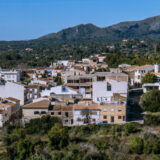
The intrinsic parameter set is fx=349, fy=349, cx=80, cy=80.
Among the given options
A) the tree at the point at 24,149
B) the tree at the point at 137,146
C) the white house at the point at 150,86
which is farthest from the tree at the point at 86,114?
the white house at the point at 150,86

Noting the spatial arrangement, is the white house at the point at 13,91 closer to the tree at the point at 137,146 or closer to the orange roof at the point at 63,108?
the orange roof at the point at 63,108

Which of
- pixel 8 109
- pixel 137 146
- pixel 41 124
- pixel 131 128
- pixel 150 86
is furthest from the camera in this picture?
pixel 150 86

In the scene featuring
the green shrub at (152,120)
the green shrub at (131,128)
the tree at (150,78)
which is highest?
the tree at (150,78)

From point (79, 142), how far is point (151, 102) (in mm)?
9129

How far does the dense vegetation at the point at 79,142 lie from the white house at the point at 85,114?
1450 mm

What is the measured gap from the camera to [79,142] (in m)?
28.2

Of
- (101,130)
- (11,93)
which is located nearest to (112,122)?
(101,130)

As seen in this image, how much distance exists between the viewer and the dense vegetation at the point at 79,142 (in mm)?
24625

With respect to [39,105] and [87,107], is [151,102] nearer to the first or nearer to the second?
[87,107]

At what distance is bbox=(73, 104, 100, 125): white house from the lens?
1258 inches

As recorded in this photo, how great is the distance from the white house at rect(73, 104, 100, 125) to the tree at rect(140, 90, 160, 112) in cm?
488

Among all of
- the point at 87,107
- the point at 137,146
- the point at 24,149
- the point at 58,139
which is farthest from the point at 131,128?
the point at 24,149

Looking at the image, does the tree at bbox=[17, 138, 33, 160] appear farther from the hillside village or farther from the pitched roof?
the pitched roof

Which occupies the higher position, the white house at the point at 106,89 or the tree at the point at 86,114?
the white house at the point at 106,89
